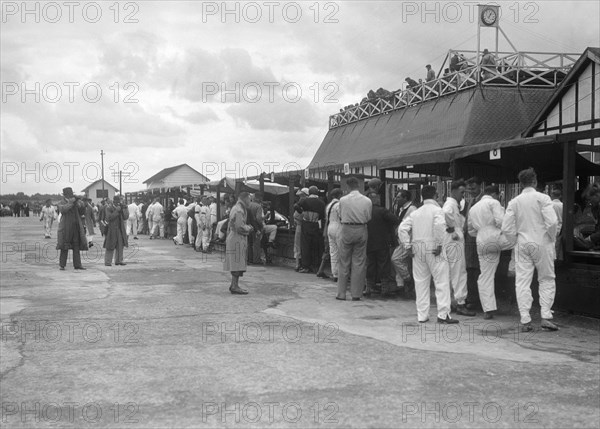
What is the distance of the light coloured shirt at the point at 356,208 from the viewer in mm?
10492

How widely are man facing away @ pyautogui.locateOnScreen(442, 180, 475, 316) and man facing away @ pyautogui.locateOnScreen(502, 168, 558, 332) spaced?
3.33ft

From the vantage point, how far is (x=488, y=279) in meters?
8.84

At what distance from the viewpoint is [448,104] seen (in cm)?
2502

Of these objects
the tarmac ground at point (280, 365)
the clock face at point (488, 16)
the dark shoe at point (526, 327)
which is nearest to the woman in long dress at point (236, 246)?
the tarmac ground at point (280, 365)

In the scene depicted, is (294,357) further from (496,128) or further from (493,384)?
(496,128)

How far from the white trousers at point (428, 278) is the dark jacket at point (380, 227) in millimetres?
1987

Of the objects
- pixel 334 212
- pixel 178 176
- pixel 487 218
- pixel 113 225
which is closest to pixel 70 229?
pixel 113 225

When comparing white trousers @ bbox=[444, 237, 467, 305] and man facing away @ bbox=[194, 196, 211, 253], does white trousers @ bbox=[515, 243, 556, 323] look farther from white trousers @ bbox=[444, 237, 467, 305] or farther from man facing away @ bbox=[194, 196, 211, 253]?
man facing away @ bbox=[194, 196, 211, 253]

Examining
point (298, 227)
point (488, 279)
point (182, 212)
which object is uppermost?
point (182, 212)

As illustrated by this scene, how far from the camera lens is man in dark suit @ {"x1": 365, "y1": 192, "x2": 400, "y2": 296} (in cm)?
1084

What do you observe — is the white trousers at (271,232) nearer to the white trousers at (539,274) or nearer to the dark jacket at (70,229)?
the dark jacket at (70,229)

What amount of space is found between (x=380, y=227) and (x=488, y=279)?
244 centimetres

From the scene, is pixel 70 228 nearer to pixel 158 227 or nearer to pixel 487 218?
pixel 487 218

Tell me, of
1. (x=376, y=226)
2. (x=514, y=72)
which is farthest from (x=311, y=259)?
(x=514, y=72)
